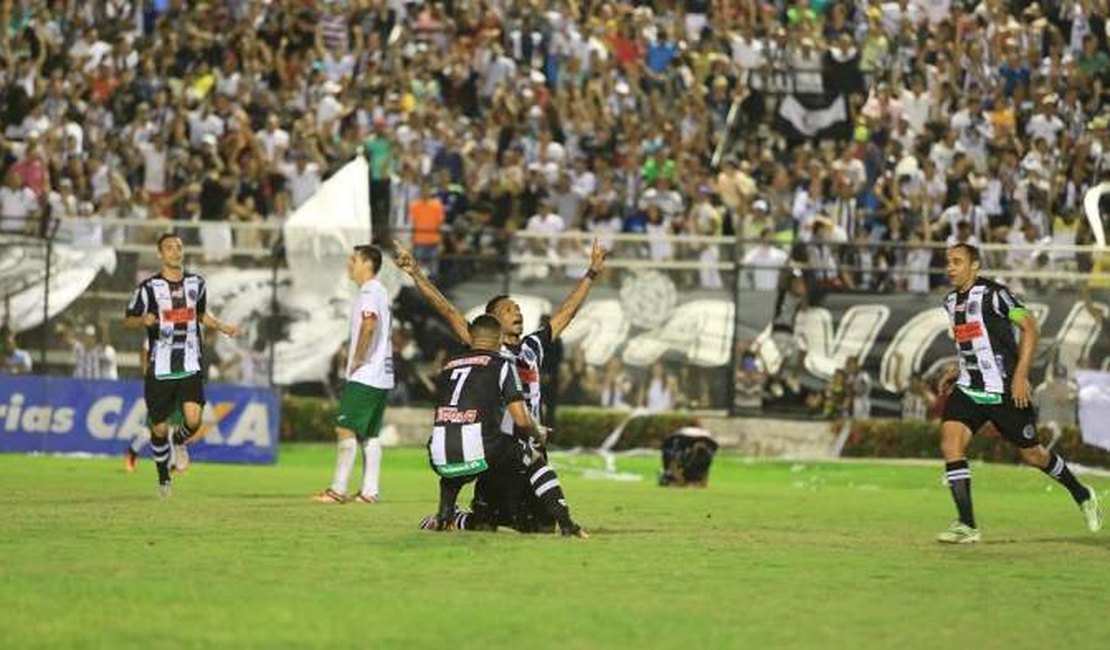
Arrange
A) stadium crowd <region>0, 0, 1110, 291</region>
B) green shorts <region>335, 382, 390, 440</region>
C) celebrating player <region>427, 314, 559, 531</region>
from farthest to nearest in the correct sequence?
stadium crowd <region>0, 0, 1110, 291</region> → green shorts <region>335, 382, 390, 440</region> → celebrating player <region>427, 314, 559, 531</region>

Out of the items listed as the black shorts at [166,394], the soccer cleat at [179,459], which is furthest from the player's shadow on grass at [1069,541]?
the soccer cleat at [179,459]

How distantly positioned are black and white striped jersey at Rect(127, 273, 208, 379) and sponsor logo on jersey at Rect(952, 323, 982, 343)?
7250 mm

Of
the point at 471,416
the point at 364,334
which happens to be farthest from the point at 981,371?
the point at 364,334

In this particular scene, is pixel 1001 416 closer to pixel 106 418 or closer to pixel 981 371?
pixel 981 371

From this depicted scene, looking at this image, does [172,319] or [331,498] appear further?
[172,319]

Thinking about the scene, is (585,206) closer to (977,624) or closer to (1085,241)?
(1085,241)

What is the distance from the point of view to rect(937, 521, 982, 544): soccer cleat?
59.2 feet

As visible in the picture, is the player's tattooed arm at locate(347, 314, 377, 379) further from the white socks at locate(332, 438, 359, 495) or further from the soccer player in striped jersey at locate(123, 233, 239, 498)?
the soccer player in striped jersey at locate(123, 233, 239, 498)

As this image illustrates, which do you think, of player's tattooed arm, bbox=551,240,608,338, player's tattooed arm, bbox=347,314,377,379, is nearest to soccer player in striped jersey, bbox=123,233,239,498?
player's tattooed arm, bbox=347,314,377,379

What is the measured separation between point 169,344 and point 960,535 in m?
7.77

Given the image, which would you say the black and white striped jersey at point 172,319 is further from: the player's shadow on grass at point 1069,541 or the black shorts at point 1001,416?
the player's shadow on grass at point 1069,541

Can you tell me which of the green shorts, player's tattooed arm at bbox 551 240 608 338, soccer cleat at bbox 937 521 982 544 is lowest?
soccer cleat at bbox 937 521 982 544

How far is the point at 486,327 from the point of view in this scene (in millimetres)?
17500

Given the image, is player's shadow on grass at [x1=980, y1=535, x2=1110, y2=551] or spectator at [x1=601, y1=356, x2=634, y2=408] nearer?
player's shadow on grass at [x1=980, y1=535, x2=1110, y2=551]
